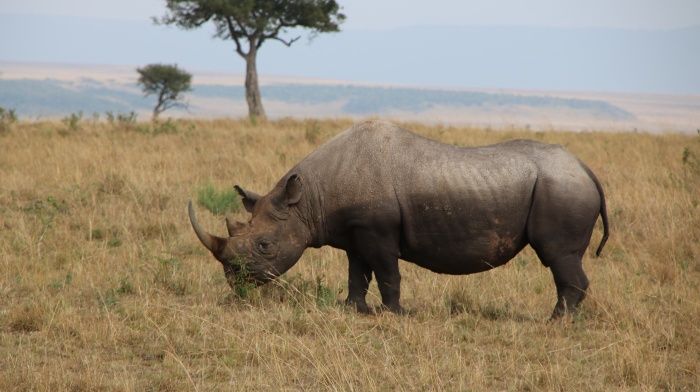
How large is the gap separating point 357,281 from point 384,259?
55cm

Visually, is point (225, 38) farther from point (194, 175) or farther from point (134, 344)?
point (134, 344)

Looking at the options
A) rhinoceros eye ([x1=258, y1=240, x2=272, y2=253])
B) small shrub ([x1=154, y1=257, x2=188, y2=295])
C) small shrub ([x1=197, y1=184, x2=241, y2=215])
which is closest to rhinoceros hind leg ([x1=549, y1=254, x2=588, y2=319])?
rhinoceros eye ([x1=258, y1=240, x2=272, y2=253])

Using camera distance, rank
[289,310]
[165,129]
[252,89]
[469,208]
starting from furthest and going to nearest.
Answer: [252,89] < [165,129] < [469,208] < [289,310]

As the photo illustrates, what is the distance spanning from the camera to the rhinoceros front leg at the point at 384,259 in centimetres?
793

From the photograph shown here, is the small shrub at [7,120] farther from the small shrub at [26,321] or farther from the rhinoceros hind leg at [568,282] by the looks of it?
the rhinoceros hind leg at [568,282]

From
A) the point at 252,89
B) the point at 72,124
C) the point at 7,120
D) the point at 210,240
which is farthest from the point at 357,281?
the point at 252,89

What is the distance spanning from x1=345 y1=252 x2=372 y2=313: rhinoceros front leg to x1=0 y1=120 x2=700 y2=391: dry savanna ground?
214 millimetres

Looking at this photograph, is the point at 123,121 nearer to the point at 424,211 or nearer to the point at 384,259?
the point at 384,259

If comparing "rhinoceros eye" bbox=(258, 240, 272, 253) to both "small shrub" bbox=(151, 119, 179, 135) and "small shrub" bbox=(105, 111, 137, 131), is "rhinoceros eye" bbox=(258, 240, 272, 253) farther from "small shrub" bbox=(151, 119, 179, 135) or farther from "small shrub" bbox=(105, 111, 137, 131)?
"small shrub" bbox=(105, 111, 137, 131)

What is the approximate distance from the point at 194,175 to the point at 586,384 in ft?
32.4

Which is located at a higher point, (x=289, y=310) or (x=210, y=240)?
(x=210, y=240)

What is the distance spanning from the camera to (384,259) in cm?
796

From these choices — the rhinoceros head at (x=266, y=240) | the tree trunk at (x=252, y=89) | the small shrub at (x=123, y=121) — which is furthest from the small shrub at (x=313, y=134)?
the tree trunk at (x=252, y=89)

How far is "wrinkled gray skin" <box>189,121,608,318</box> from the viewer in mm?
7871
